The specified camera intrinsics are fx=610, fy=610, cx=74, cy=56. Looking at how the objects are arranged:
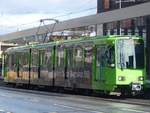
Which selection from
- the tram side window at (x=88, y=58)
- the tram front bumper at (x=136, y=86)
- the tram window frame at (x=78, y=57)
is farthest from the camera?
the tram window frame at (x=78, y=57)

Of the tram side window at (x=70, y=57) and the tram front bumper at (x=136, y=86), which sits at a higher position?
the tram side window at (x=70, y=57)

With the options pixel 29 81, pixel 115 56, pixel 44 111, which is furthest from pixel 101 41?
pixel 29 81

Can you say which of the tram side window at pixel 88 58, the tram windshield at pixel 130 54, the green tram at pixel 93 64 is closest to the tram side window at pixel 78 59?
the green tram at pixel 93 64

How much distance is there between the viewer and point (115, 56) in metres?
29.9

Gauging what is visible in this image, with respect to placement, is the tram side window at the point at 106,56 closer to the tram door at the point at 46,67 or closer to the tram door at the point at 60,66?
the tram door at the point at 60,66

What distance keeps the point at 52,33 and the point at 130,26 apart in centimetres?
1295

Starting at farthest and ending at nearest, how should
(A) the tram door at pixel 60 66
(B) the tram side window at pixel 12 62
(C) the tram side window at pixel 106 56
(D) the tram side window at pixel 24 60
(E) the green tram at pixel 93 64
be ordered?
(B) the tram side window at pixel 12 62, (D) the tram side window at pixel 24 60, (A) the tram door at pixel 60 66, (C) the tram side window at pixel 106 56, (E) the green tram at pixel 93 64

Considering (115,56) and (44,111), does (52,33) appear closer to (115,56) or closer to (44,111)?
(115,56)

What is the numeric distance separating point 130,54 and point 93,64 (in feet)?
8.24

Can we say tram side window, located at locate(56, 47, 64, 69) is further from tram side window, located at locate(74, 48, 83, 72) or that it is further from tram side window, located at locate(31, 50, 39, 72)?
tram side window, located at locate(31, 50, 39, 72)

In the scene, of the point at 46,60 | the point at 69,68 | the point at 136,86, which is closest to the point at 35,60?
the point at 46,60

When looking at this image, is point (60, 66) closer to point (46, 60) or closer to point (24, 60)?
point (46, 60)

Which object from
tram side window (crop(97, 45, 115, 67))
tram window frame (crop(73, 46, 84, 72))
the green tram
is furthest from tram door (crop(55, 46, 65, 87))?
tram side window (crop(97, 45, 115, 67))

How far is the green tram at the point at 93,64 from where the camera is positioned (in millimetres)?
29859
